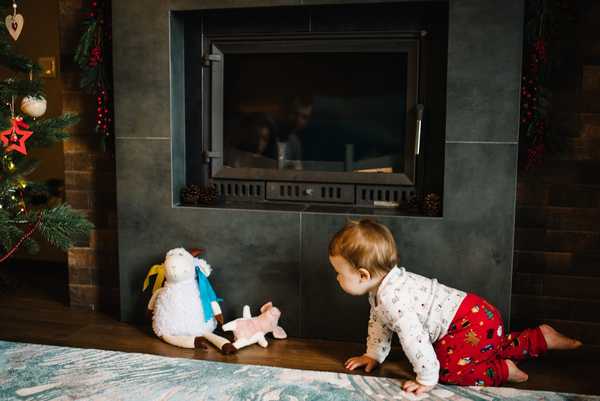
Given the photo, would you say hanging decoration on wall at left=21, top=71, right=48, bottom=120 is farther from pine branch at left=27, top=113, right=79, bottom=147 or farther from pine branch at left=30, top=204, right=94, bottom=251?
pine branch at left=30, top=204, right=94, bottom=251

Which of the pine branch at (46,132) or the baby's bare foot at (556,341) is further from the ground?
the pine branch at (46,132)

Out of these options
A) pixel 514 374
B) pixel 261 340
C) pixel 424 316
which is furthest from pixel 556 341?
pixel 261 340

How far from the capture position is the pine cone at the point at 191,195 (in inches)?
96.0

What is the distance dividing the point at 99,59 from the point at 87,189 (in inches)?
23.9

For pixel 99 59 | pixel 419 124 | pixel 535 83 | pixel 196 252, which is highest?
pixel 99 59

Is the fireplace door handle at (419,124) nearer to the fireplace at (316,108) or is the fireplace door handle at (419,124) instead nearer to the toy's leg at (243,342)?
the fireplace at (316,108)

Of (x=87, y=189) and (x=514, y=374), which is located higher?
(x=87, y=189)

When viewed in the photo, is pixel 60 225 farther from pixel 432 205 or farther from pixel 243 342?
pixel 432 205

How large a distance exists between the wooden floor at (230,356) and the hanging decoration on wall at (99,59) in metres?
0.80

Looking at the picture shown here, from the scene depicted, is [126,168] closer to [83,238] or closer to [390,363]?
[83,238]

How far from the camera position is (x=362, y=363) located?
203 centimetres

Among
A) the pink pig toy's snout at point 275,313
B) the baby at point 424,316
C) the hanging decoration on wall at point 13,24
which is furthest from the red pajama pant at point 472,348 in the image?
the hanging decoration on wall at point 13,24

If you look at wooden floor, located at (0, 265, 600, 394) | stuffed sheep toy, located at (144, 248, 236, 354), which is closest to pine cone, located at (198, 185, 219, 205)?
stuffed sheep toy, located at (144, 248, 236, 354)

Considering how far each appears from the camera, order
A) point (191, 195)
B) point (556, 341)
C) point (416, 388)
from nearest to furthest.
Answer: point (416, 388) → point (556, 341) → point (191, 195)
